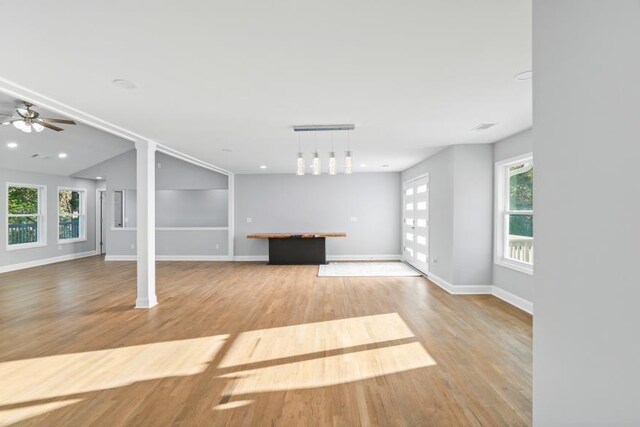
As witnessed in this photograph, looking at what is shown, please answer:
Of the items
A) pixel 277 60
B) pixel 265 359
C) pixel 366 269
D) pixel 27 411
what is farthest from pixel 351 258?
pixel 27 411

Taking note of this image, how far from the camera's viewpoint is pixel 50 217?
28.2ft

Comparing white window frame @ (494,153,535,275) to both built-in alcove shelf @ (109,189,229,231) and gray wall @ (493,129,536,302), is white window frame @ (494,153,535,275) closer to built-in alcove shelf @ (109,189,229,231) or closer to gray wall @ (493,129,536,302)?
gray wall @ (493,129,536,302)

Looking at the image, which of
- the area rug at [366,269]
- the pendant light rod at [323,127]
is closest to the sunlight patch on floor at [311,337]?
the pendant light rod at [323,127]

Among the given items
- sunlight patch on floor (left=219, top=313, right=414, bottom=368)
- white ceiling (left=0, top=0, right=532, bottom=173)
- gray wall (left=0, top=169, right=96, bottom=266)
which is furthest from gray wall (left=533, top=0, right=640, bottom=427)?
gray wall (left=0, top=169, right=96, bottom=266)

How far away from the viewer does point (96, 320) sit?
412cm

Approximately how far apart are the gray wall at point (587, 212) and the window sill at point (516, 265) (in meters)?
3.55

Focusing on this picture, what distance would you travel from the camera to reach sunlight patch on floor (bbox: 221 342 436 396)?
2539mm

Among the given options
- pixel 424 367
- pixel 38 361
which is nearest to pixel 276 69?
pixel 424 367

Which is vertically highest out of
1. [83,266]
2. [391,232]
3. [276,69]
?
[276,69]

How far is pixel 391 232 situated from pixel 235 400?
717 cm

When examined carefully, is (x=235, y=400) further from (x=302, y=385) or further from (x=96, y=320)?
(x=96, y=320)

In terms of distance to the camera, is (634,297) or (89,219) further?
(89,219)

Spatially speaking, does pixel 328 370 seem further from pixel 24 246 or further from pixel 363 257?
pixel 24 246

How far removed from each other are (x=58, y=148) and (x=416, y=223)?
8233 mm
